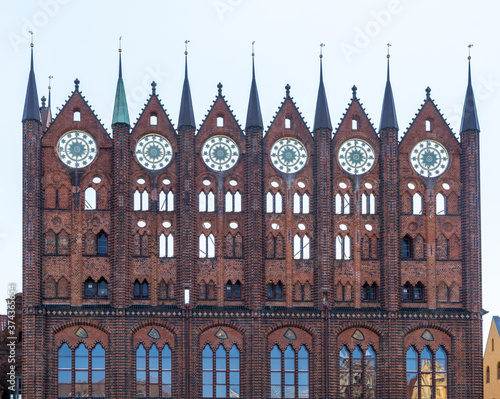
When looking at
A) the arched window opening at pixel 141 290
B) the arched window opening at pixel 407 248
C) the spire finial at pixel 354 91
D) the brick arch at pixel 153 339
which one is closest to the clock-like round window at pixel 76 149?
the arched window opening at pixel 141 290

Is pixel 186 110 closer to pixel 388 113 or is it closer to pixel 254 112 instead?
pixel 254 112

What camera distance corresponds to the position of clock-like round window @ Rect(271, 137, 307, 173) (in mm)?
72312

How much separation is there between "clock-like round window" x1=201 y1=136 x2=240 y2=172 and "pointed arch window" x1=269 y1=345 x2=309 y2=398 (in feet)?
39.1

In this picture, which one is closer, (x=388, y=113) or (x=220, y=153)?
(x=220, y=153)

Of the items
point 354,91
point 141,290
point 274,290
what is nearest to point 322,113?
point 354,91

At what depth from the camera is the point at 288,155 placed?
238ft

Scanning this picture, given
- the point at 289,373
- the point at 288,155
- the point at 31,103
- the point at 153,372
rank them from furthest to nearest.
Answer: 1. the point at 288,155
2. the point at 31,103
3. the point at 289,373
4. the point at 153,372

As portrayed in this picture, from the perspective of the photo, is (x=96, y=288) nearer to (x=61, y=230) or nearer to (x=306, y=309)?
(x=61, y=230)

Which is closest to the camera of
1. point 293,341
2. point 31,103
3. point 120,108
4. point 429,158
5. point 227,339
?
point 227,339

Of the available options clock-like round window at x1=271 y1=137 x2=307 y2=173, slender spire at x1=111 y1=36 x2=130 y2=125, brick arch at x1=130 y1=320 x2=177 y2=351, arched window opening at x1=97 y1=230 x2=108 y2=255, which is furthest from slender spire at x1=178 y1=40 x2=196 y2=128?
brick arch at x1=130 y1=320 x2=177 y2=351

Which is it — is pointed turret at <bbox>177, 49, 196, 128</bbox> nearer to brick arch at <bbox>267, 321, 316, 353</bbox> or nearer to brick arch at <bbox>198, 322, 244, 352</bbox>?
brick arch at <bbox>198, 322, 244, 352</bbox>

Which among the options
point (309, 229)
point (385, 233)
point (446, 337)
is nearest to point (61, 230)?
point (309, 229)

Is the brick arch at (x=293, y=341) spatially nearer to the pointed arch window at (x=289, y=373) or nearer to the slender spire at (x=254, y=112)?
the pointed arch window at (x=289, y=373)

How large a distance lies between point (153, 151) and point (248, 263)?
368 inches
